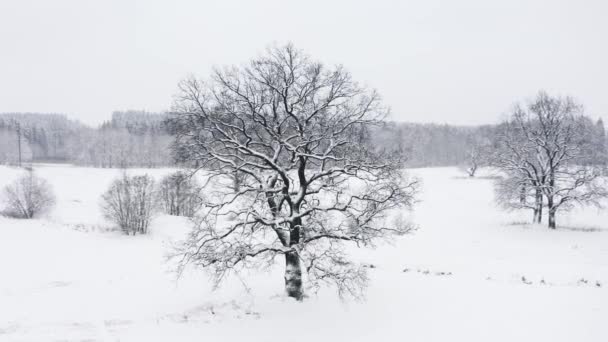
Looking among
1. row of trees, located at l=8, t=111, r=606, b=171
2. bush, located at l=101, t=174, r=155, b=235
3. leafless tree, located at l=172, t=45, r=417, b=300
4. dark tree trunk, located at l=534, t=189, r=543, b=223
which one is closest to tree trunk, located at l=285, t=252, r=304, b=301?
leafless tree, located at l=172, t=45, r=417, b=300

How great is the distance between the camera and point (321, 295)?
1522cm

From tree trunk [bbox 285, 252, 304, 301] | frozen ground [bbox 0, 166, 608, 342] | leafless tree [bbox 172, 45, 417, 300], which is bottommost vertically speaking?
frozen ground [bbox 0, 166, 608, 342]

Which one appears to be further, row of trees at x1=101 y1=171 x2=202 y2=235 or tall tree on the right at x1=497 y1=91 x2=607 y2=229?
row of trees at x1=101 y1=171 x2=202 y2=235

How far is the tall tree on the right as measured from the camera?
30.6 metres

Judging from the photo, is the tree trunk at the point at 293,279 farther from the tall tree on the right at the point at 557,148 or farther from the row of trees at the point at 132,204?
the tall tree on the right at the point at 557,148

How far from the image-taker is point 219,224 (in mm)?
35125

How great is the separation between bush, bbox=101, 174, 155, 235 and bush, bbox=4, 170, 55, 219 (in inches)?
264

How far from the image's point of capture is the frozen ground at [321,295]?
12516mm

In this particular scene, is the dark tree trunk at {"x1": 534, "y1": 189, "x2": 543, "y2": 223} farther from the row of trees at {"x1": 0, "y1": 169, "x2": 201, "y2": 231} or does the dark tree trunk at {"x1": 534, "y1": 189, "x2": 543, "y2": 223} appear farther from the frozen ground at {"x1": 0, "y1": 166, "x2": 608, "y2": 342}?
the row of trees at {"x1": 0, "y1": 169, "x2": 201, "y2": 231}

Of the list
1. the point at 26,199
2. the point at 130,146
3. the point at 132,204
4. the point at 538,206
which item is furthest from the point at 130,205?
the point at 130,146

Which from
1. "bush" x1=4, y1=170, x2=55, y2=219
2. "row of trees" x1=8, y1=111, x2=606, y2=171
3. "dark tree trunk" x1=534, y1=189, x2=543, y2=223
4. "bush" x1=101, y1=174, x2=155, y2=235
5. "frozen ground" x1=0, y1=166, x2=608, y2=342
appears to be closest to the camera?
"frozen ground" x1=0, y1=166, x2=608, y2=342

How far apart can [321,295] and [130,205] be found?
22799 millimetres

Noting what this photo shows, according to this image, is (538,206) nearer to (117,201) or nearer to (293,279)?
(293,279)

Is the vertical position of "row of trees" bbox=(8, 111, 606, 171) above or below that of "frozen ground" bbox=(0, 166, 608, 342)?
above
